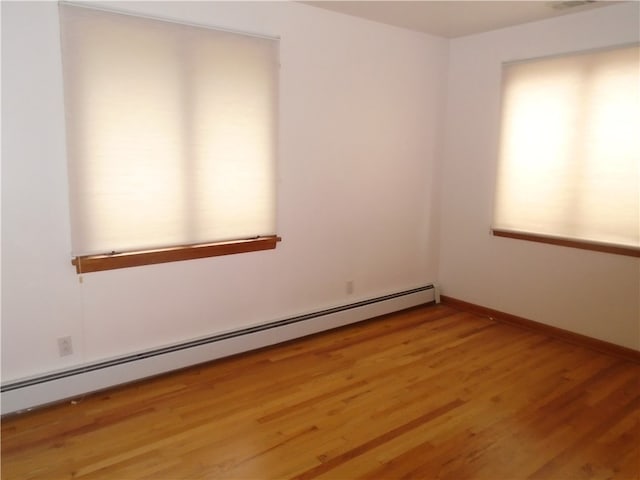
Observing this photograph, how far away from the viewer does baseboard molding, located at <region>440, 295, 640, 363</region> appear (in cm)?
363

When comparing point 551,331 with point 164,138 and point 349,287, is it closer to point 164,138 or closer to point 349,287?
point 349,287

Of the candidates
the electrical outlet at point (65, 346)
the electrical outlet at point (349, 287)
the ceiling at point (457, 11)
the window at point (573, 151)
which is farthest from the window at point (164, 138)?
the window at point (573, 151)

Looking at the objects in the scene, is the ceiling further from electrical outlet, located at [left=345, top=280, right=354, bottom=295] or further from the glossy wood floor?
the glossy wood floor

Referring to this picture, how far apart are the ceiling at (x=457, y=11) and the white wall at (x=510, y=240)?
6.4 inches

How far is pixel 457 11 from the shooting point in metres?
3.67

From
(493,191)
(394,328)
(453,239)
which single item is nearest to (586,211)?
→ (493,191)

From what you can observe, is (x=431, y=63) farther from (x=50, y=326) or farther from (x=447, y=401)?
(x=50, y=326)

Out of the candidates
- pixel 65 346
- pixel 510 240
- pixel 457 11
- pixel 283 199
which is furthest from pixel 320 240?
pixel 457 11

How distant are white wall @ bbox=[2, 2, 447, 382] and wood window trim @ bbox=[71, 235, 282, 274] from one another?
0.19ft

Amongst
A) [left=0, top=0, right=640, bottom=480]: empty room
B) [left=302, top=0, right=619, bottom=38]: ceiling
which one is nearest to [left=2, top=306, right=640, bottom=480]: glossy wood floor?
[left=0, top=0, right=640, bottom=480]: empty room

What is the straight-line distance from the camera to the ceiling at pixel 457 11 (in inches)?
137

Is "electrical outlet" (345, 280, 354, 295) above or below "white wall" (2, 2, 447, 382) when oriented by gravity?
below

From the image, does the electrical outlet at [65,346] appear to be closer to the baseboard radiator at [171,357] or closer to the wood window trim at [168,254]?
the baseboard radiator at [171,357]

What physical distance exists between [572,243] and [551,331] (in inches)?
30.8
